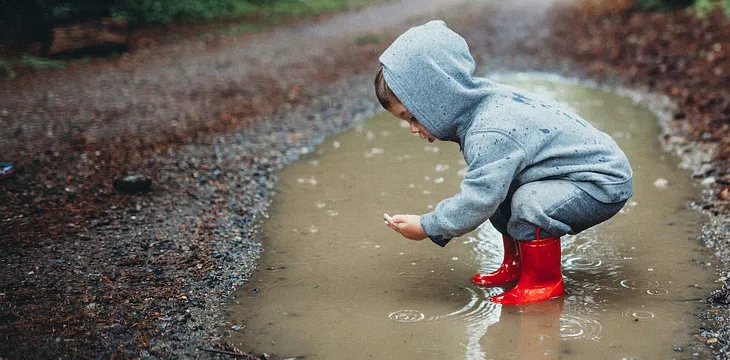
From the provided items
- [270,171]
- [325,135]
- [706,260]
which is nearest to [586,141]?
[706,260]

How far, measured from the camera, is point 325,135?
18.6ft

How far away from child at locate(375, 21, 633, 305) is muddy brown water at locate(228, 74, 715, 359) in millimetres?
262

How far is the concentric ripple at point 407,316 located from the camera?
2764 millimetres

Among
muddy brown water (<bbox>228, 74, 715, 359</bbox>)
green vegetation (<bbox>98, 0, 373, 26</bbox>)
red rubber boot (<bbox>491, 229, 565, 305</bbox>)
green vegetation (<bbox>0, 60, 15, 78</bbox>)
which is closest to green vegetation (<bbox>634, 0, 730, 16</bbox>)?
muddy brown water (<bbox>228, 74, 715, 359</bbox>)

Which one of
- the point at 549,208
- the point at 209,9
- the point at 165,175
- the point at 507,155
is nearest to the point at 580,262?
the point at 549,208

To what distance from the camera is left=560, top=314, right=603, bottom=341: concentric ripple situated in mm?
2585

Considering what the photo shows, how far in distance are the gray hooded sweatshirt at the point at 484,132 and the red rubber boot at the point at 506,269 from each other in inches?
15.4

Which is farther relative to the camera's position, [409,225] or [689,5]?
[689,5]

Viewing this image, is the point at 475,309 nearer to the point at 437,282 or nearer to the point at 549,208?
the point at 437,282

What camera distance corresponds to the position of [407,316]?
280 centimetres

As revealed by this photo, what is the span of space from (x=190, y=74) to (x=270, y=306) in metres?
6.09

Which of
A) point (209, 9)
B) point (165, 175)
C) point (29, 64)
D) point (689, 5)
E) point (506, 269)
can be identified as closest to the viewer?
point (506, 269)

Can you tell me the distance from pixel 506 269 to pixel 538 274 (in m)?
0.26

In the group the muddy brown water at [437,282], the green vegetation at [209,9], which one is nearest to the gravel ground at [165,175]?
the muddy brown water at [437,282]
